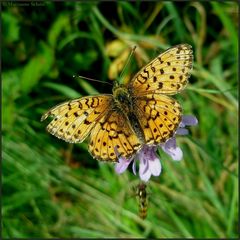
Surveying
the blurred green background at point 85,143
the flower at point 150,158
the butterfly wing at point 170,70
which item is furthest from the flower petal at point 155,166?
the blurred green background at point 85,143

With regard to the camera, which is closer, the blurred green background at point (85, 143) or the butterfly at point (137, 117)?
the butterfly at point (137, 117)

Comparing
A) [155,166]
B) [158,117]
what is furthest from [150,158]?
[158,117]

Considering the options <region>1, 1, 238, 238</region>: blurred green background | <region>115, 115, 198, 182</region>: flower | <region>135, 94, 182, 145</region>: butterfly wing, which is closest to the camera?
<region>135, 94, 182, 145</region>: butterfly wing

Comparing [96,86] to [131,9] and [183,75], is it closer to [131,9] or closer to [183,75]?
[131,9]

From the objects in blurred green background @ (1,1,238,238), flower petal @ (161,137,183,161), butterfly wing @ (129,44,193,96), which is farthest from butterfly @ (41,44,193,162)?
blurred green background @ (1,1,238,238)

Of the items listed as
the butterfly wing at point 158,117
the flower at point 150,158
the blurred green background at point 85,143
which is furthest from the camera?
the blurred green background at point 85,143

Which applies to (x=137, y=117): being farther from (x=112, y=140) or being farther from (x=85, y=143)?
(x=85, y=143)

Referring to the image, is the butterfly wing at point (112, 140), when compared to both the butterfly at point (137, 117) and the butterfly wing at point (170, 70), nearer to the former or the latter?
the butterfly at point (137, 117)

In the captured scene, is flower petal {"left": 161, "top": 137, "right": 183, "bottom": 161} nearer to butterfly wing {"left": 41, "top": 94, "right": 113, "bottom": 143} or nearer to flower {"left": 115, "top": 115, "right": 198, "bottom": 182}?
flower {"left": 115, "top": 115, "right": 198, "bottom": 182}
